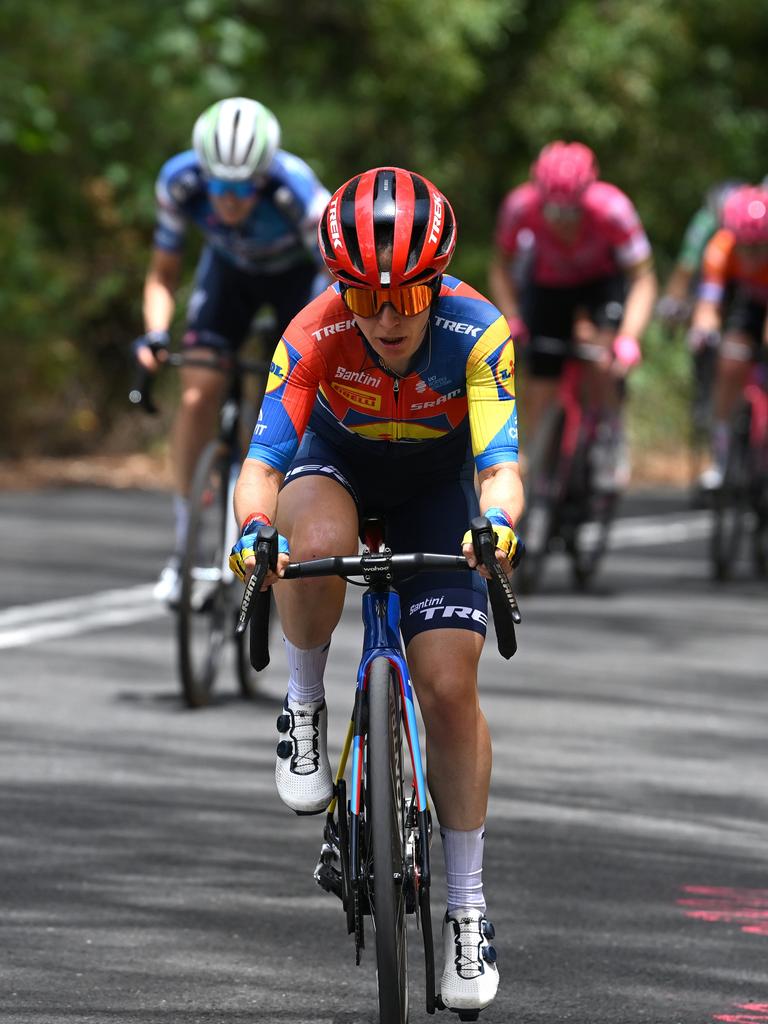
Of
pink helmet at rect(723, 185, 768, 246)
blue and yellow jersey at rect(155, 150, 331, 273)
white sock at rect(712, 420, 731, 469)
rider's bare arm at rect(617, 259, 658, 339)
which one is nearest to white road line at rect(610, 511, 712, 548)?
white sock at rect(712, 420, 731, 469)

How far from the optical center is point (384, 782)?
4.79 m

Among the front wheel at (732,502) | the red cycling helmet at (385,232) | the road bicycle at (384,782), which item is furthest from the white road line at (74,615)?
the red cycling helmet at (385,232)

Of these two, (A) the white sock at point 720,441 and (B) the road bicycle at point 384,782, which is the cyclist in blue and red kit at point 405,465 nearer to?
(B) the road bicycle at point 384,782

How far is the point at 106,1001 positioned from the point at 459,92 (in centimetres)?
2184

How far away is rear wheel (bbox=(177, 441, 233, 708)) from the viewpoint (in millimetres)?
8836

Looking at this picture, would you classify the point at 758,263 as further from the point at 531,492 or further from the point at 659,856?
the point at 659,856

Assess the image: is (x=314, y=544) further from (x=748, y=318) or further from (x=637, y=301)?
(x=748, y=318)

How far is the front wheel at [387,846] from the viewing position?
15.3 feet

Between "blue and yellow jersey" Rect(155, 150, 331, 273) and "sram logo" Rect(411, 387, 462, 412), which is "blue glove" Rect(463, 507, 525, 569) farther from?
"blue and yellow jersey" Rect(155, 150, 331, 273)

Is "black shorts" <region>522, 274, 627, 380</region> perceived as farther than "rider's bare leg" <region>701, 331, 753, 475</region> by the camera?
No

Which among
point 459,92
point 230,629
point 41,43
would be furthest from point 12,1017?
point 459,92

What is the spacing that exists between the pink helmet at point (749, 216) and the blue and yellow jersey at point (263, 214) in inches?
166

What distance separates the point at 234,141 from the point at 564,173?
11.1 feet

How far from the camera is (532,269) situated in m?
12.8
